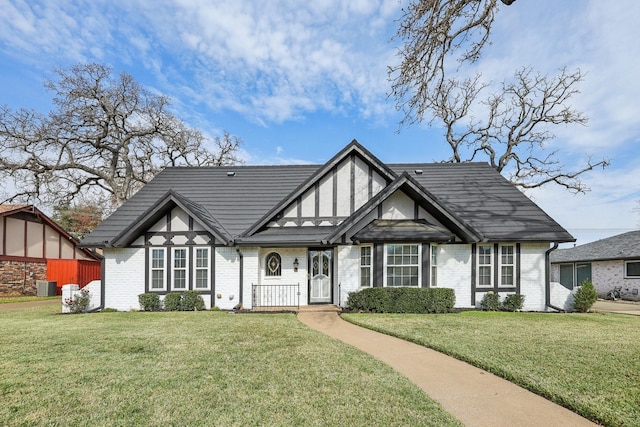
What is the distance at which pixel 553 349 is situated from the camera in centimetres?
779

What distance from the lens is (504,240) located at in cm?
1452

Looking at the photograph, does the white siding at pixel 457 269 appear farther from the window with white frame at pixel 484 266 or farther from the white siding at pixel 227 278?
the white siding at pixel 227 278

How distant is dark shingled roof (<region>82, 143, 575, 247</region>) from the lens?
48.4 ft

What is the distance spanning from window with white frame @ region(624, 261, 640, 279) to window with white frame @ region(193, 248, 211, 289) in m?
26.6

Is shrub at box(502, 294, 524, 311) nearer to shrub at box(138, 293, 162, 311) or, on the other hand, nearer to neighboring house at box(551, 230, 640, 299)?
shrub at box(138, 293, 162, 311)

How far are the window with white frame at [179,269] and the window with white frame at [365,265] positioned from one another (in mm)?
7300

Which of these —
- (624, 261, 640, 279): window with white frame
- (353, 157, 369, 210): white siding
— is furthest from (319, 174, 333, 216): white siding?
(624, 261, 640, 279): window with white frame

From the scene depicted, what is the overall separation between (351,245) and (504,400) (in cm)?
917

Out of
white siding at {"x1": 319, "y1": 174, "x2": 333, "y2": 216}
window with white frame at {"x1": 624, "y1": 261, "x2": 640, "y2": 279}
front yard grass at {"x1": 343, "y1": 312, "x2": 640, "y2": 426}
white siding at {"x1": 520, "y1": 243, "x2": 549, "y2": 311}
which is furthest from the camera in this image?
window with white frame at {"x1": 624, "y1": 261, "x2": 640, "y2": 279}

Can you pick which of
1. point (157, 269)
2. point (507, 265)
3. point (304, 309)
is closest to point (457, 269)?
point (507, 265)

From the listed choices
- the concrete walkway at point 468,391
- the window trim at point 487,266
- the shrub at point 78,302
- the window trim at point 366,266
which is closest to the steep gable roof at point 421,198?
the window trim at point 366,266

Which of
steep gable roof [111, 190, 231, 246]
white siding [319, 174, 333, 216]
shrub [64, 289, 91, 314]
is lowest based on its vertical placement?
shrub [64, 289, 91, 314]

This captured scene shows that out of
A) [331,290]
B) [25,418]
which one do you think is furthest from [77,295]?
[25,418]

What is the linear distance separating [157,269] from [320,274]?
6.93 metres
